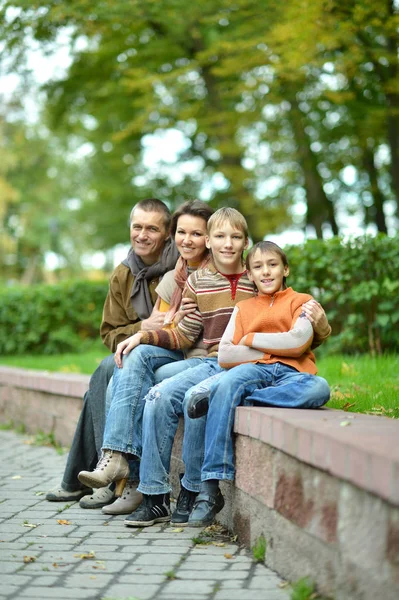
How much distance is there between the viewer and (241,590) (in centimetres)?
353

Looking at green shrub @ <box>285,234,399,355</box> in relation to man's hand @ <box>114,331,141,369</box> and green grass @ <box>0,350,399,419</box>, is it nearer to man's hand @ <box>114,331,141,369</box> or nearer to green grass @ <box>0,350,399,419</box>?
green grass @ <box>0,350,399,419</box>

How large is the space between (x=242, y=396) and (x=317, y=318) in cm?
57

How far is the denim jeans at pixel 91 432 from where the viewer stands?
5488mm

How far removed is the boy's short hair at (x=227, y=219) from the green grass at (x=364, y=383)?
1.24 metres

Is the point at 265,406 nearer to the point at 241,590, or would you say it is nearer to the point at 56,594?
the point at 241,590

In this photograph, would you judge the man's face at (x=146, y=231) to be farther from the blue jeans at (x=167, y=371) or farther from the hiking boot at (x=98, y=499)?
the hiking boot at (x=98, y=499)

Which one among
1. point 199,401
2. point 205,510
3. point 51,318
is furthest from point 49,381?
point 51,318

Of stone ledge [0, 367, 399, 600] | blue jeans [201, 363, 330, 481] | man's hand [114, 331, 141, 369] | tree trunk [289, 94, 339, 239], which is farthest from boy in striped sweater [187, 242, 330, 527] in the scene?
tree trunk [289, 94, 339, 239]

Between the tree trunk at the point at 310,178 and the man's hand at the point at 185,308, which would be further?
the tree trunk at the point at 310,178

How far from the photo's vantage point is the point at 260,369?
4496 millimetres

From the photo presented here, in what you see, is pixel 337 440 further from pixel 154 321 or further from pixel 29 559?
pixel 154 321

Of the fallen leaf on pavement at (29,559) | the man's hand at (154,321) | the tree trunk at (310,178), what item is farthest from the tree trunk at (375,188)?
the fallen leaf on pavement at (29,559)

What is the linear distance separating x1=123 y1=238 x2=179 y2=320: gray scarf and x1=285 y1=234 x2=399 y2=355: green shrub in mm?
2599

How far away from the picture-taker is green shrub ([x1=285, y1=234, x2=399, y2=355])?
7727 millimetres
